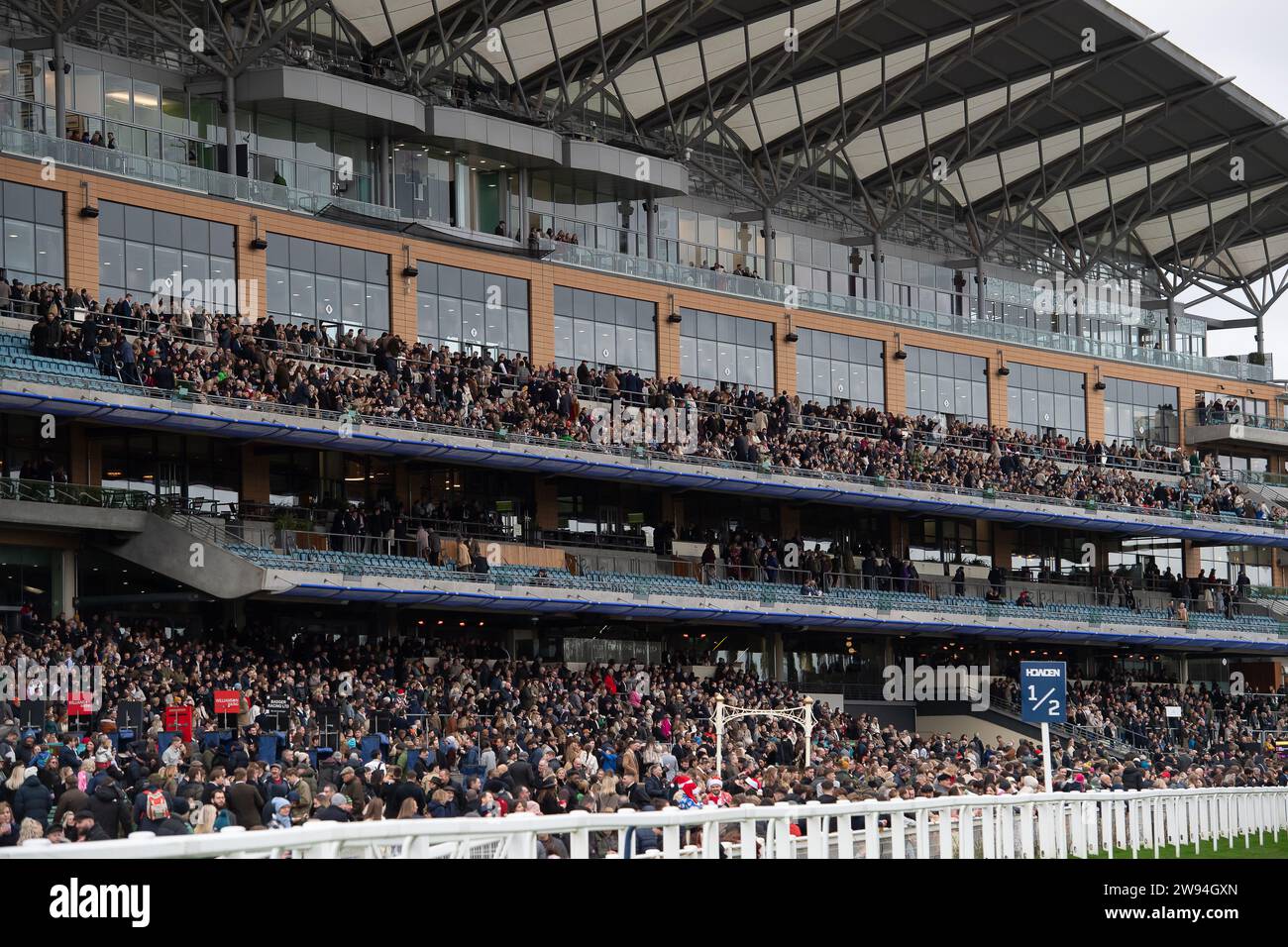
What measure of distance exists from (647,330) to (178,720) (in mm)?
25415

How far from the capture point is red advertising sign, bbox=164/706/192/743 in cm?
2727

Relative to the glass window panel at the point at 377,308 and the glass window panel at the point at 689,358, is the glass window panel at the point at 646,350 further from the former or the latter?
the glass window panel at the point at 377,308

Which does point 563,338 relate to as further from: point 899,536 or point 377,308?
point 899,536

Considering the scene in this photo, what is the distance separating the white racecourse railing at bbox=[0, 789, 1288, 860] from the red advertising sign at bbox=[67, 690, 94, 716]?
43.9ft

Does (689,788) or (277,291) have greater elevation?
(277,291)

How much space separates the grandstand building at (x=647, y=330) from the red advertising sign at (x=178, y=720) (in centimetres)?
670

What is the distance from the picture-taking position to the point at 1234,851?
75.9ft

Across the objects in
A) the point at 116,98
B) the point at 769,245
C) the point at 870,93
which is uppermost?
the point at 870,93

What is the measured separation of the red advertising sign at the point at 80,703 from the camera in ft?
89.3

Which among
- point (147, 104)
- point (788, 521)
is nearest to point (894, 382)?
point (788, 521)
